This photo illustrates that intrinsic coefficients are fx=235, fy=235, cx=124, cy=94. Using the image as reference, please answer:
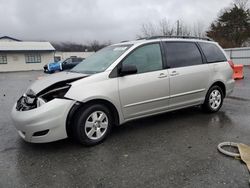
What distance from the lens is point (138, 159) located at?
342cm

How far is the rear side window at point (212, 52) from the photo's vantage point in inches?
217

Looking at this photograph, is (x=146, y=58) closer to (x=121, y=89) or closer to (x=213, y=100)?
(x=121, y=89)

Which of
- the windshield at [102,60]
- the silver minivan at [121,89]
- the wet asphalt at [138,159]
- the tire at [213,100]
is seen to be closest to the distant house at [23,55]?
the wet asphalt at [138,159]

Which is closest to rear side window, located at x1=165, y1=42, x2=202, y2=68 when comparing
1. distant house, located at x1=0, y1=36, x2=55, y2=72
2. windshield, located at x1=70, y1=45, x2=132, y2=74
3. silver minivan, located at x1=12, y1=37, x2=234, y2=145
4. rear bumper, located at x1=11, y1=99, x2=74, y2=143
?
silver minivan, located at x1=12, y1=37, x2=234, y2=145

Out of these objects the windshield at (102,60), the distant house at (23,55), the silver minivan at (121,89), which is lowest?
the silver minivan at (121,89)

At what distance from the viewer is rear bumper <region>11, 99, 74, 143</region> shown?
3.48 metres

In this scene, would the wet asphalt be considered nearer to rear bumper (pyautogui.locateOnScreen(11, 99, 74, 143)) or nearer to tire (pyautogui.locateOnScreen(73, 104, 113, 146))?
tire (pyautogui.locateOnScreen(73, 104, 113, 146))

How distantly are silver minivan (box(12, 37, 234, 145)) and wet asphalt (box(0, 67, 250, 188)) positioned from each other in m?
0.31

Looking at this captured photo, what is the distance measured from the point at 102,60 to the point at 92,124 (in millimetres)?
1378

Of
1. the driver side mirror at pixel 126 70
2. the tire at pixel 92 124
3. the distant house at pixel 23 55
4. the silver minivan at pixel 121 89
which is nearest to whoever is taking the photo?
the silver minivan at pixel 121 89

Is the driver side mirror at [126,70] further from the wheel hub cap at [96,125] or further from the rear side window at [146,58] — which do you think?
the wheel hub cap at [96,125]

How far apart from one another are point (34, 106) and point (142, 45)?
2.27 meters

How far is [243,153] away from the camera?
3.45 m

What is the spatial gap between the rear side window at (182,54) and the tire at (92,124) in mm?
1776
